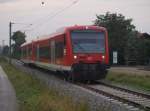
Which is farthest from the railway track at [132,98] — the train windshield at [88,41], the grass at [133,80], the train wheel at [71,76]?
the train windshield at [88,41]

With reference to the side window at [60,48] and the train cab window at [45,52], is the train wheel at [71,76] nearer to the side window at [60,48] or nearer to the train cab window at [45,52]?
the side window at [60,48]

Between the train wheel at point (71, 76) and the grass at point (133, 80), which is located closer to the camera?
the grass at point (133, 80)

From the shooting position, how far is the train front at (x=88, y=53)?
29.0 metres

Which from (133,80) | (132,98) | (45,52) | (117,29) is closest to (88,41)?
(133,80)

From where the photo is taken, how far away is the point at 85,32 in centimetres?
3017

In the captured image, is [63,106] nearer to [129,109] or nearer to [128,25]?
[129,109]

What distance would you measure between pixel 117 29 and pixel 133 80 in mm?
47604

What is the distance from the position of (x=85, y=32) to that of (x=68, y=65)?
231 cm

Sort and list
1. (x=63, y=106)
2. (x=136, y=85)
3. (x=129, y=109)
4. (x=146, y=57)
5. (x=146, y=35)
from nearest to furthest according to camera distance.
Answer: (x=63, y=106)
(x=129, y=109)
(x=136, y=85)
(x=146, y=57)
(x=146, y=35)

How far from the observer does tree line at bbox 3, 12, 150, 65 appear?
2655 inches

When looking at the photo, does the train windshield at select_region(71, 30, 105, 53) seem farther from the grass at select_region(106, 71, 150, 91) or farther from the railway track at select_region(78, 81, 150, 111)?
the railway track at select_region(78, 81, 150, 111)

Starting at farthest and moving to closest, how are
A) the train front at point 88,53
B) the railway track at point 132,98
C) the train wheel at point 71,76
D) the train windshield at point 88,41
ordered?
the train windshield at point 88,41 < the train wheel at point 71,76 < the train front at point 88,53 < the railway track at point 132,98

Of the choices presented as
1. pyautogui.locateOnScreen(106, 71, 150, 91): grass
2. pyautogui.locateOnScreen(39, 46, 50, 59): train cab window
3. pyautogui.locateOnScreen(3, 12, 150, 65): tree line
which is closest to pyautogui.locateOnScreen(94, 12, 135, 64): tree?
pyautogui.locateOnScreen(3, 12, 150, 65): tree line

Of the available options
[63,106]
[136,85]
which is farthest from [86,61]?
[63,106]
